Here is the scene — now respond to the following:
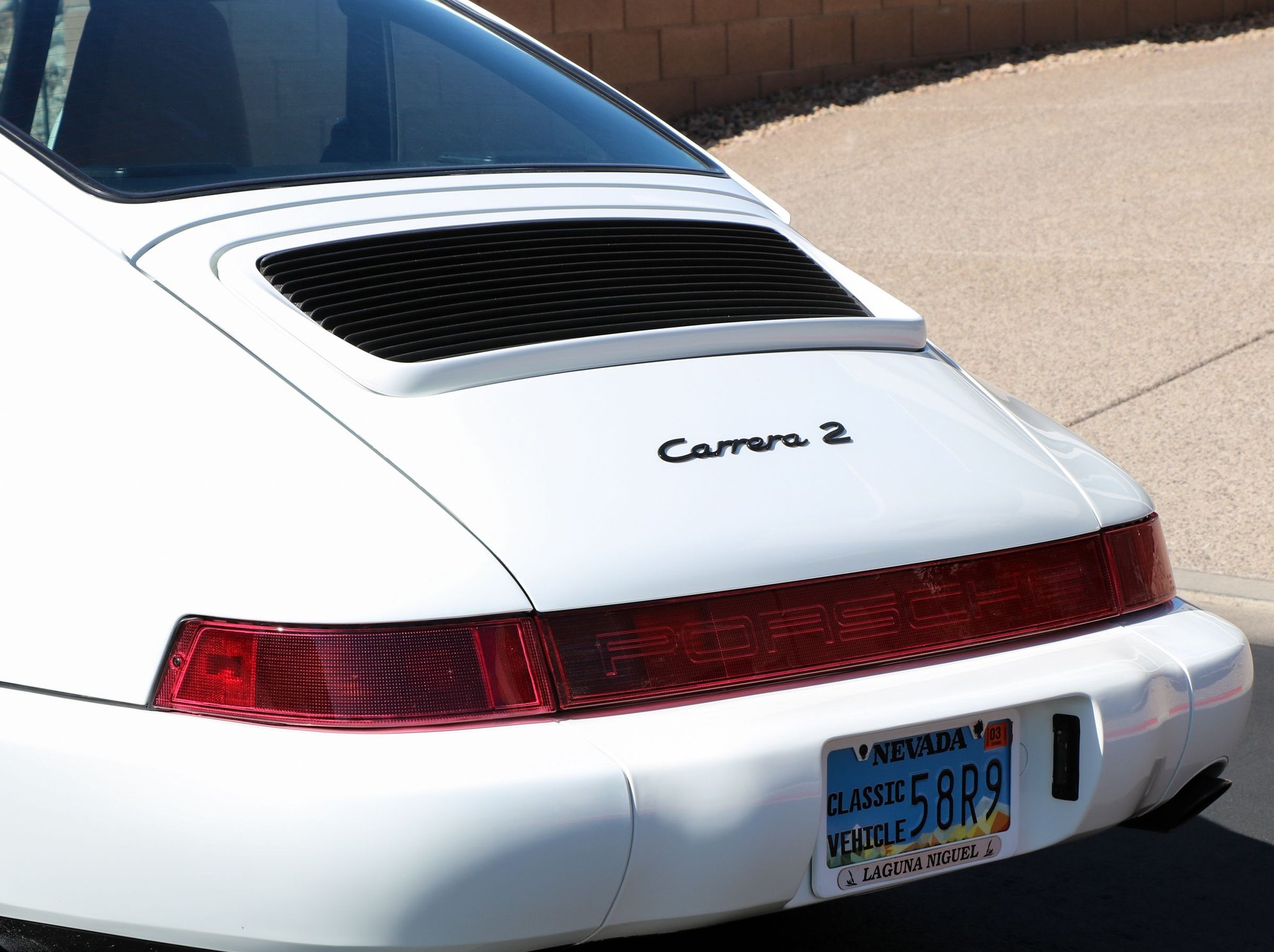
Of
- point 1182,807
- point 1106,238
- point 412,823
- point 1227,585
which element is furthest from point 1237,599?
point 1106,238

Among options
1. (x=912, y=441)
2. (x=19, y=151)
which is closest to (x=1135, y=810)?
(x=912, y=441)

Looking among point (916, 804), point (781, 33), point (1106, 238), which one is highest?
point (781, 33)

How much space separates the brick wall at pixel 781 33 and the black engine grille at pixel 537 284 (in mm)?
10664

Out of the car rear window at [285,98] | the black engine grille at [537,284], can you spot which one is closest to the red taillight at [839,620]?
the black engine grille at [537,284]

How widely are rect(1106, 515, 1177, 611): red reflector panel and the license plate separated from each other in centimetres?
40

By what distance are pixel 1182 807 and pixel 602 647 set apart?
3.71 feet

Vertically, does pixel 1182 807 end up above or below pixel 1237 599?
above

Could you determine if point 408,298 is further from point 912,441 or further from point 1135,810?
point 1135,810

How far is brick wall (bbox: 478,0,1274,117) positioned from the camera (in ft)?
44.3

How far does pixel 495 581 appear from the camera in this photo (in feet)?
6.89

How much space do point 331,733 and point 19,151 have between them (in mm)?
1266

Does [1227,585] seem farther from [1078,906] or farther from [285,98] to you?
[285,98]

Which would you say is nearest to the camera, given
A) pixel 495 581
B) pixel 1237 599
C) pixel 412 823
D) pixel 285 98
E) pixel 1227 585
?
pixel 412 823

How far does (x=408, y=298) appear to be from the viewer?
2.54 meters
